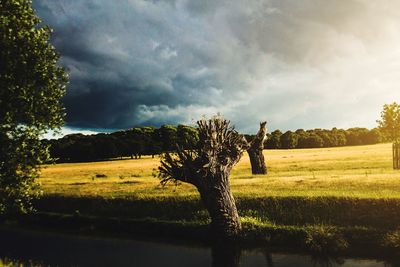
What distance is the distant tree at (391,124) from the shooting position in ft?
Answer: 209

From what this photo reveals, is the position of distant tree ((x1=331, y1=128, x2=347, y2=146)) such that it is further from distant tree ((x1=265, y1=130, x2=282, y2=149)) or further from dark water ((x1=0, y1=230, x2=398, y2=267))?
dark water ((x1=0, y1=230, x2=398, y2=267))

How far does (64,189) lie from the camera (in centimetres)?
5028

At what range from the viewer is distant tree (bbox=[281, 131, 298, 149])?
170 meters

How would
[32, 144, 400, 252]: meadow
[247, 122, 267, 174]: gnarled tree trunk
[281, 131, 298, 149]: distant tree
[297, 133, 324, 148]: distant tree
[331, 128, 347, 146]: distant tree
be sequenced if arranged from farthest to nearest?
[331, 128, 347, 146]: distant tree, [297, 133, 324, 148]: distant tree, [281, 131, 298, 149]: distant tree, [247, 122, 267, 174]: gnarled tree trunk, [32, 144, 400, 252]: meadow

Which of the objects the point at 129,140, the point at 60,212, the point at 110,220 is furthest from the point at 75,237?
the point at 129,140

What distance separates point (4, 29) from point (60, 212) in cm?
2343

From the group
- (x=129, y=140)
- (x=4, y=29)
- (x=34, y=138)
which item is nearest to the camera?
(x=4, y=29)

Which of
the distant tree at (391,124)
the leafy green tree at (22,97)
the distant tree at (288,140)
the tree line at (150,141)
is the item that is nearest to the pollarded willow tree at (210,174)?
the leafy green tree at (22,97)

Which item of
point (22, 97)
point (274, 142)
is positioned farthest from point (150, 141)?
point (22, 97)

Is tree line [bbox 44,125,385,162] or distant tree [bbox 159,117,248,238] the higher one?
tree line [bbox 44,125,385,162]

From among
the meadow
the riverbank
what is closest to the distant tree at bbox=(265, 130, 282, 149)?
the meadow

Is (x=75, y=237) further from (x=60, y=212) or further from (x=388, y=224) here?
(x=388, y=224)

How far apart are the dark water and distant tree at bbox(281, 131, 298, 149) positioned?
470 ft

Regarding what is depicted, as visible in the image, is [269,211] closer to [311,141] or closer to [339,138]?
[311,141]
